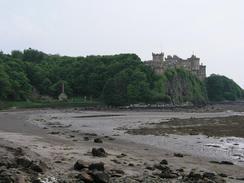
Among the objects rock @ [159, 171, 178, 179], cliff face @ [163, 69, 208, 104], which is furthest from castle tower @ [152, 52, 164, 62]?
rock @ [159, 171, 178, 179]

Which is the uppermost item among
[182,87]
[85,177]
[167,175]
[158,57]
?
[158,57]

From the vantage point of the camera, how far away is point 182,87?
18050cm

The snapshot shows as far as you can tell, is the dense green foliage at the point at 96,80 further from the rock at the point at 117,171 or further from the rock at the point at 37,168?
the rock at the point at 37,168

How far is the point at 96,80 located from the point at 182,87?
142ft

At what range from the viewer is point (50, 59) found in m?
185

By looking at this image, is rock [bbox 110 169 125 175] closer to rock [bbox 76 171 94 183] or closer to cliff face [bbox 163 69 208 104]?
rock [bbox 76 171 94 183]

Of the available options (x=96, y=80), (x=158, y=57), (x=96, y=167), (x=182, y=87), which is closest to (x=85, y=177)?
(x=96, y=167)

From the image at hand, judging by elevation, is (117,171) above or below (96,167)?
below

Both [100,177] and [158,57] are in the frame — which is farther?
[158,57]

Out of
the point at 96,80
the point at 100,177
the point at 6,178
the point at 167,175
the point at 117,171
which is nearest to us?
the point at 6,178

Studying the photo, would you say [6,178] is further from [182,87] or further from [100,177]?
[182,87]

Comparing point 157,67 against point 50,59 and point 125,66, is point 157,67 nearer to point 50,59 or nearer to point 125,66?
point 125,66

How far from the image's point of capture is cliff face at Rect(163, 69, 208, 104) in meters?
172

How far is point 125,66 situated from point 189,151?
130m
